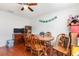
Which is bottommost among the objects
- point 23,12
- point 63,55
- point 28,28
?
point 63,55

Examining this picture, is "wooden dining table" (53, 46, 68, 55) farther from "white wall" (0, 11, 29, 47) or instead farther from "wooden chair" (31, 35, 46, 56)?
"white wall" (0, 11, 29, 47)

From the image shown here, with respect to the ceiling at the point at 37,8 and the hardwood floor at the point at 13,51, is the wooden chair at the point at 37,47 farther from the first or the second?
the ceiling at the point at 37,8

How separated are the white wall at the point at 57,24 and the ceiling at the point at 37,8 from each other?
0.03 metres

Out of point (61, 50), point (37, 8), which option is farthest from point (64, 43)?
point (37, 8)

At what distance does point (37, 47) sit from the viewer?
40.3 inches

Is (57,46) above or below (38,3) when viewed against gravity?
below

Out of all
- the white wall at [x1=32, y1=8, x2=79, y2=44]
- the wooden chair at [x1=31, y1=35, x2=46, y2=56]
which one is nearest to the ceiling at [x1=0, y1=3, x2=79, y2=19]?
the white wall at [x1=32, y1=8, x2=79, y2=44]

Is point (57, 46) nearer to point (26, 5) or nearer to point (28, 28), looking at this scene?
point (28, 28)

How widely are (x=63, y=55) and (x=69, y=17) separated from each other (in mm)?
248

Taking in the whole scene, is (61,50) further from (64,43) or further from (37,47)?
(37,47)

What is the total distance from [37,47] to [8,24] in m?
0.24

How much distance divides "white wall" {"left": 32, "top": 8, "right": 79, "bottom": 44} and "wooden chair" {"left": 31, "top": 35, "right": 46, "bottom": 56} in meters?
0.06

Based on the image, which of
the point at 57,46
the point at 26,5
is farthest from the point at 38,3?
the point at 57,46

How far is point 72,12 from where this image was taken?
3.19 feet
